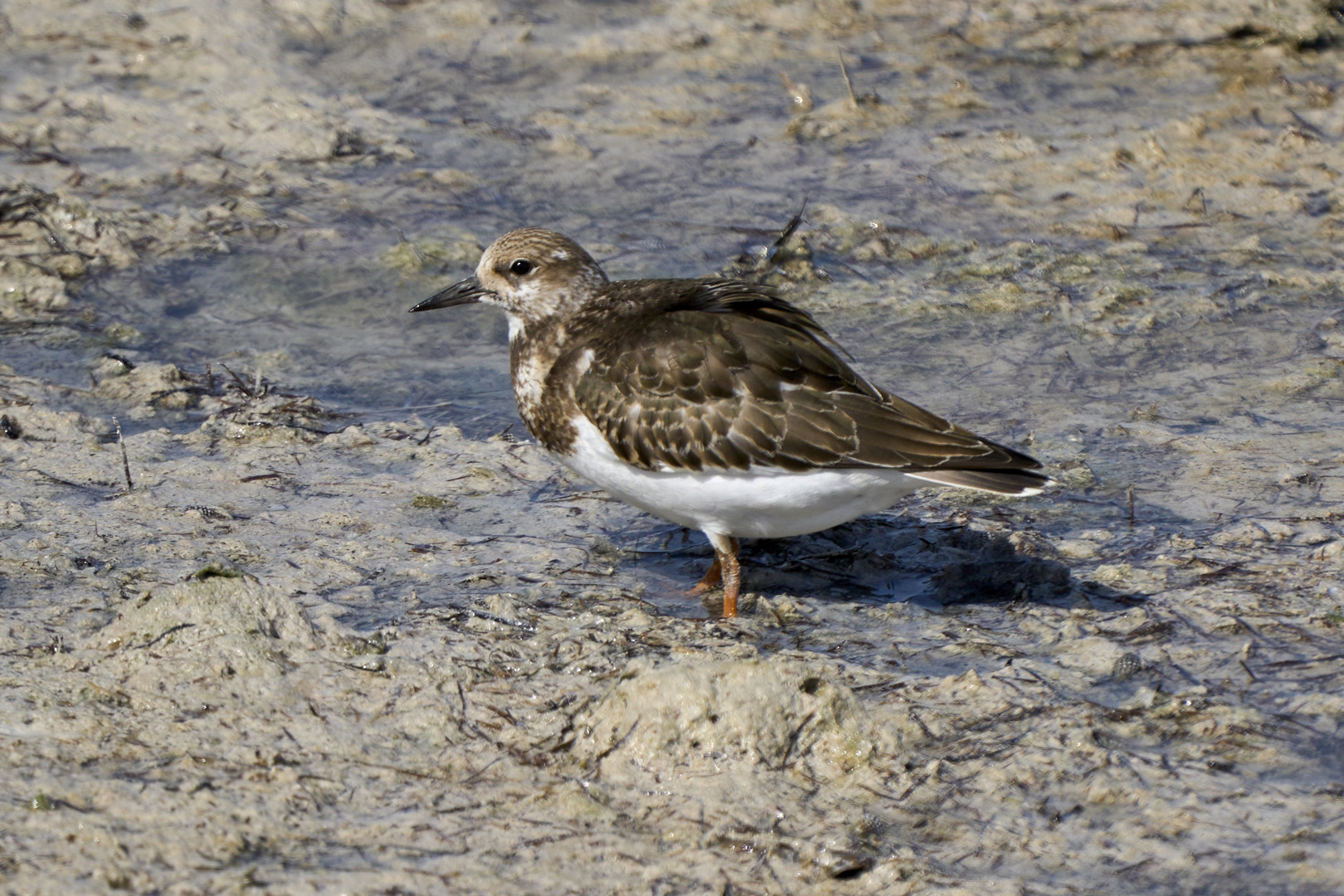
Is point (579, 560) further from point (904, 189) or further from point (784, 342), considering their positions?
point (904, 189)

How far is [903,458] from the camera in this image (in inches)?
183

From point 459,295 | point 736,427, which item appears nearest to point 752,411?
point 736,427

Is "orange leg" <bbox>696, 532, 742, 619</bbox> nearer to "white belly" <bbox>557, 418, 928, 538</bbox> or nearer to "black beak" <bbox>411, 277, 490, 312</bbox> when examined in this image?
"white belly" <bbox>557, 418, 928, 538</bbox>

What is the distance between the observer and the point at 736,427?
4.68m

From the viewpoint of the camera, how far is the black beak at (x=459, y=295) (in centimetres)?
564

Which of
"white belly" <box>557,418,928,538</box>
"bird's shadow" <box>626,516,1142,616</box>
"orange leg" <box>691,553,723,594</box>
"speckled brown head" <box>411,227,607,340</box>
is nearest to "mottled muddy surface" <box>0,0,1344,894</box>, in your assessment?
"bird's shadow" <box>626,516,1142,616</box>

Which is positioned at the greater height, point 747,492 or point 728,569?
point 747,492

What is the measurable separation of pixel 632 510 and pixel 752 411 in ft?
4.00

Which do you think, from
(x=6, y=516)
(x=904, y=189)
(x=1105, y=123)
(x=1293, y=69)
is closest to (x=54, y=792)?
(x=6, y=516)

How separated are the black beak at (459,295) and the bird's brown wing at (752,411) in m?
0.97

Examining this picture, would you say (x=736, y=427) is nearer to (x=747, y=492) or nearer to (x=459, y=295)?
(x=747, y=492)

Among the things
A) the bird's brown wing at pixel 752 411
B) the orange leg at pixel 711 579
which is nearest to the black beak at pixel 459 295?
the bird's brown wing at pixel 752 411

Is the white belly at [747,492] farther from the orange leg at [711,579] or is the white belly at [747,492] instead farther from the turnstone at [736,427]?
the orange leg at [711,579]

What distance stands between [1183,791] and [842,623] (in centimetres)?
138
